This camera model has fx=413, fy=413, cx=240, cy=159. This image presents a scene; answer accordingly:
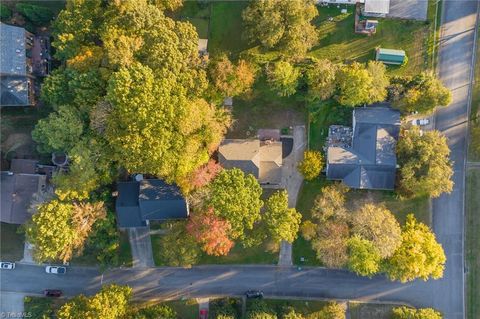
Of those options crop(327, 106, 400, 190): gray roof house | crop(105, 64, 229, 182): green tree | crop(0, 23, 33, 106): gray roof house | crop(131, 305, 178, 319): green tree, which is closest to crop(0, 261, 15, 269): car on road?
crop(131, 305, 178, 319): green tree

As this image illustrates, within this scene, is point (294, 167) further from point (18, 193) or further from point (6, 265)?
point (6, 265)

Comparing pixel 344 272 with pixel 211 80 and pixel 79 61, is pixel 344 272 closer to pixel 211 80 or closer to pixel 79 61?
pixel 211 80

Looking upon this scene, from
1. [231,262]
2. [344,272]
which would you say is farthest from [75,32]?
[344,272]

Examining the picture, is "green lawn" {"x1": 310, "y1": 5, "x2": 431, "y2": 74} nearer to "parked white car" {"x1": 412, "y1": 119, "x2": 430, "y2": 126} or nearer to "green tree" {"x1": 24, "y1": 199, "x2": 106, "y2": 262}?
"parked white car" {"x1": 412, "y1": 119, "x2": 430, "y2": 126}

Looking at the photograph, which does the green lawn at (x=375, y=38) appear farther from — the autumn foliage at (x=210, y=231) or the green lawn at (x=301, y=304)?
the green lawn at (x=301, y=304)

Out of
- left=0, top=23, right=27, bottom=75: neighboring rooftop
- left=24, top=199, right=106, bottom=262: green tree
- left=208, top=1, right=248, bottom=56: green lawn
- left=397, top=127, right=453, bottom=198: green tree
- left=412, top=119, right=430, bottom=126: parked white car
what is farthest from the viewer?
left=208, top=1, right=248, bottom=56: green lawn

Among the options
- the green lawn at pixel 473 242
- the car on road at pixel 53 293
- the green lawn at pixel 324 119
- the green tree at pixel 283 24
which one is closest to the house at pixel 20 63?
the car on road at pixel 53 293
